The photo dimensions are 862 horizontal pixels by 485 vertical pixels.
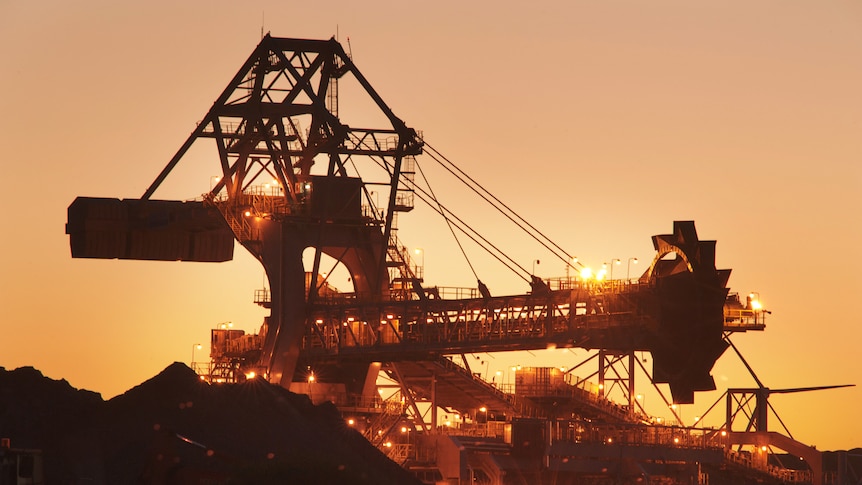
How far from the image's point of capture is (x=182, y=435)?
93.9 meters

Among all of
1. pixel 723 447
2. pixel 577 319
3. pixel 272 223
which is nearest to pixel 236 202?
pixel 272 223

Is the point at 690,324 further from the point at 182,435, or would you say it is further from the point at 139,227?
the point at 139,227

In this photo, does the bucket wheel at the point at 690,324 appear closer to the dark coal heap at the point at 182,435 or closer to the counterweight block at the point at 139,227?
the dark coal heap at the point at 182,435

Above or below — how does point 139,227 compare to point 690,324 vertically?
above

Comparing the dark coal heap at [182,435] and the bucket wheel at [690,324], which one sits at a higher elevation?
the bucket wheel at [690,324]

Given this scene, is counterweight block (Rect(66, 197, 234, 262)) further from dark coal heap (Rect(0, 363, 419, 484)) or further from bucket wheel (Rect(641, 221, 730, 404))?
bucket wheel (Rect(641, 221, 730, 404))

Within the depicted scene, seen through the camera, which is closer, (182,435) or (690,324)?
(182,435)

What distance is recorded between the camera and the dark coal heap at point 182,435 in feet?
292

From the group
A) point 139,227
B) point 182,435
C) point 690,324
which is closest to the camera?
point 182,435

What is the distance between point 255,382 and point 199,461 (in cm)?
1768

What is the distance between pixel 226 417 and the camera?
99.3 m

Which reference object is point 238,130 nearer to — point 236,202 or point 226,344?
point 236,202

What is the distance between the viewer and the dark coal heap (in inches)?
3501

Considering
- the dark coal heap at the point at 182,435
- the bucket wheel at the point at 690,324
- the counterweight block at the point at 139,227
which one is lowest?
the dark coal heap at the point at 182,435
